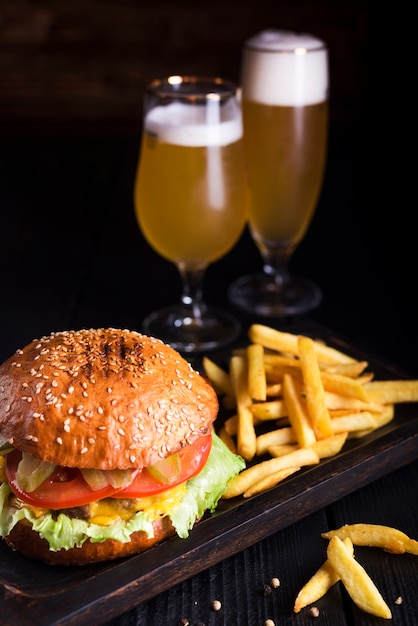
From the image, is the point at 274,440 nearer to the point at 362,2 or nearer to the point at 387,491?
the point at 387,491

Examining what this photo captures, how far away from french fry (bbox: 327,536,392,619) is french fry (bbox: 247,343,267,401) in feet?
2.14

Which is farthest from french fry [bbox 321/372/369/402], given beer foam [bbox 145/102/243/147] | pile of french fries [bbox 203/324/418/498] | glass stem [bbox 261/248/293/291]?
glass stem [bbox 261/248/293/291]

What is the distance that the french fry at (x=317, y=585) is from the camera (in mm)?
2301

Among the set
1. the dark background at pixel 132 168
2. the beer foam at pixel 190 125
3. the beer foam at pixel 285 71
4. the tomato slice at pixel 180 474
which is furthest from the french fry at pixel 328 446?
the beer foam at pixel 285 71

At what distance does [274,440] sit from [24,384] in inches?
31.2

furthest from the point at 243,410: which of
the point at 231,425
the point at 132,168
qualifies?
the point at 132,168

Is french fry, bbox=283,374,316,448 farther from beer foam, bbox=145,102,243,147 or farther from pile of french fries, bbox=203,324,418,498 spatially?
beer foam, bbox=145,102,243,147

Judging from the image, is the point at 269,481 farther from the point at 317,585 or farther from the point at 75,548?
the point at 75,548

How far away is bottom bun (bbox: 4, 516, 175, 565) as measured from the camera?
2.29 m

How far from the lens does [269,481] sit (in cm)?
257

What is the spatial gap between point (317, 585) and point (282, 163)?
209 cm

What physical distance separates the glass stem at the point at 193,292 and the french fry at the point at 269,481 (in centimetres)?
144

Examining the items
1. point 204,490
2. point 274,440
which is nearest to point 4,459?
point 204,490

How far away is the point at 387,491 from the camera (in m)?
2.86
